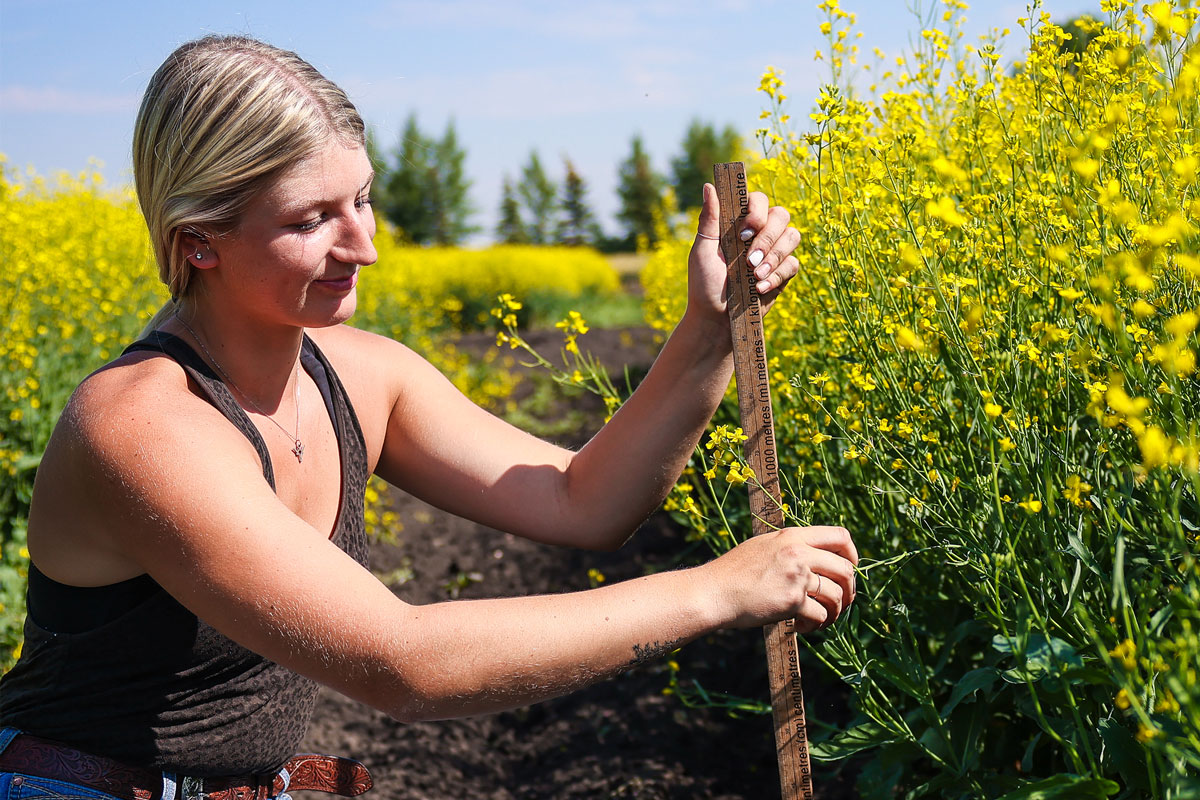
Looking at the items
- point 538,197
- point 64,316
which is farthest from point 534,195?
point 64,316

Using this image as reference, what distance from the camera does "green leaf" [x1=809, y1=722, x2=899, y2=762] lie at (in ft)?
6.22

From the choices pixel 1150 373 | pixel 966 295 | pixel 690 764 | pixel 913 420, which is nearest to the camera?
pixel 1150 373

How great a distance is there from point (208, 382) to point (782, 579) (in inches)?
37.0

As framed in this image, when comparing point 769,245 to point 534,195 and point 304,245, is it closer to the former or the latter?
point 304,245

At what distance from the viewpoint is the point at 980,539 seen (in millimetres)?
1530

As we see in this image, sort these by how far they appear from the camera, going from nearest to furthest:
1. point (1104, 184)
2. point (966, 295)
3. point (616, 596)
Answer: point (616, 596) < point (1104, 184) < point (966, 295)

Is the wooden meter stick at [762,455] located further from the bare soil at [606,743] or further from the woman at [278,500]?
the bare soil at [606,743]

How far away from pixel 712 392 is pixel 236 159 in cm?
88

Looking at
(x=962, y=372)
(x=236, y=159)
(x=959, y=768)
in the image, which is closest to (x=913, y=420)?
(x=962, y=372)

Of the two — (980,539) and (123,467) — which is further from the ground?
(123,467)

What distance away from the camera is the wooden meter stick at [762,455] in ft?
5.59

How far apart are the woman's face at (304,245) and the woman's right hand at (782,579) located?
0.73 m

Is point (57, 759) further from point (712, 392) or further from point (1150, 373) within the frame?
point (1150, 373)

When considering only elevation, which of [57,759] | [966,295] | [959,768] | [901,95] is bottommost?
[959,768]
